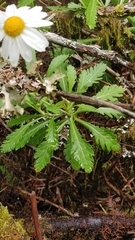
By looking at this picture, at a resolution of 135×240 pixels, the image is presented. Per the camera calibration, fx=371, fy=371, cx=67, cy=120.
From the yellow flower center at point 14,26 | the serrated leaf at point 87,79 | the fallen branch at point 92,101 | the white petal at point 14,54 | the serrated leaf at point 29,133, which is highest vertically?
the yellow flower center at point 14,26

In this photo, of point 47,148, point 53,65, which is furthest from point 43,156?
point 53,65

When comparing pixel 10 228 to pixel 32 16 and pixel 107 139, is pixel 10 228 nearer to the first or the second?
pixel 107 139

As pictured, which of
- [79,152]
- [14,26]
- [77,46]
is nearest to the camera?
[14,26]

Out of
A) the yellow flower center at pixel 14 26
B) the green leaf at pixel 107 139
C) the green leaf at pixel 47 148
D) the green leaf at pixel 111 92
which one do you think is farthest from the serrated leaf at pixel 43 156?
the yellow flower center at pixel 14 26

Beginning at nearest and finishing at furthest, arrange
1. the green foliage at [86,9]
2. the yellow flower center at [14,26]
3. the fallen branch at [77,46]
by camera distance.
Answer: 1. the yellow flower center at [14,26]
2. the green foliage at [86,9]
3. the fallen branch at [77,46]

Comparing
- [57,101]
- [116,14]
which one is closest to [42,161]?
[57,101]

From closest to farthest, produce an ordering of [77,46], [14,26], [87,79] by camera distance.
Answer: [14,26], [87,79], [77,46]

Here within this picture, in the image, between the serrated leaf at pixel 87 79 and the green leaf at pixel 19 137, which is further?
the serrated leaf at pixel 87 79

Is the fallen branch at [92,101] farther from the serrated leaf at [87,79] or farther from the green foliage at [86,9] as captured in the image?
the green foliage at [86,9]
